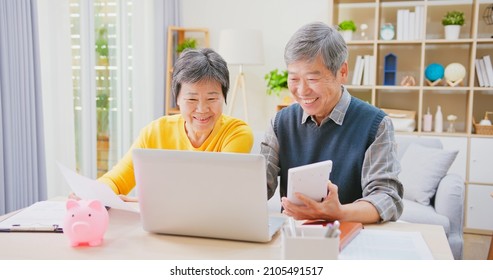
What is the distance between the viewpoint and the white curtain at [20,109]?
2.55 metres

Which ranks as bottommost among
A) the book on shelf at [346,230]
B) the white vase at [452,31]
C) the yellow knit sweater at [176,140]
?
the book on shelf at [346,230]

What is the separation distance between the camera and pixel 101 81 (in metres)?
3.76

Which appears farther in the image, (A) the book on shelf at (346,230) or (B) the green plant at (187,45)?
(B) the green plant at (187,45)

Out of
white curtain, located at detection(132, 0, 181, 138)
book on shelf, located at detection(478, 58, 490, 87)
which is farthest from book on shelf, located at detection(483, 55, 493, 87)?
white curtain, located at detection(132, 0, 181, 138)

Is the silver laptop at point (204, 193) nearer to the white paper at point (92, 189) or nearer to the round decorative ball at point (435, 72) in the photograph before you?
the white paper at point (92, 189)

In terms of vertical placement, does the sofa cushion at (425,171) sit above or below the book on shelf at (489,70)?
below

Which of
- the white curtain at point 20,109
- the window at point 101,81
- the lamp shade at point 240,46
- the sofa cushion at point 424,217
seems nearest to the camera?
the white curtain at point 20,109

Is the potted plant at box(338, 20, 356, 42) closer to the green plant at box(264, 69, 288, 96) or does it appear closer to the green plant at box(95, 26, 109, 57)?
the green plant at box(264, 69, 288, 96)

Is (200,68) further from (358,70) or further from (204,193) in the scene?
(358,70)

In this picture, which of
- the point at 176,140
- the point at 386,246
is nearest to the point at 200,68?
the point at 176,140

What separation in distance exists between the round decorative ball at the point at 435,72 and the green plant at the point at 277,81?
119cm

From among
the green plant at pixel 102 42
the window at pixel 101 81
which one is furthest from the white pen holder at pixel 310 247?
the green plant at pixel 102 42

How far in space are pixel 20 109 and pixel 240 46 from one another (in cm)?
207
